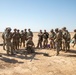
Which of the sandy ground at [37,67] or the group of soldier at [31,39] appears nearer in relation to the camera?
the sandy ground at [37,67]

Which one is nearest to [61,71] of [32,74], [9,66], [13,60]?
[32,74]

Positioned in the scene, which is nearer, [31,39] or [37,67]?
[37,67]

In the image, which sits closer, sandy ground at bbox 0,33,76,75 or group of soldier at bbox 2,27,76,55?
sandy ground at bbox 0,33,76,75

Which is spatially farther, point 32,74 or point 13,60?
point 13,60

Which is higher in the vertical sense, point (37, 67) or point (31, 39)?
point (31, 39)

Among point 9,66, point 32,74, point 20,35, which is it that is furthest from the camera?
point 20,35

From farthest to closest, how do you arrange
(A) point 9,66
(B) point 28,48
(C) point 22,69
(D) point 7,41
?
(B) point 28,48, (D) point 7,41, (A) point 9,66, (C) point 22,69

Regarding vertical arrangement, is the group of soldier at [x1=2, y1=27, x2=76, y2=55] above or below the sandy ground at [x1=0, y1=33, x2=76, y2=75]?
above

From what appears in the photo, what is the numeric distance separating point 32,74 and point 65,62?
2.97 meters

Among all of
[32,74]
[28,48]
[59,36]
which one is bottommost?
[32,74]

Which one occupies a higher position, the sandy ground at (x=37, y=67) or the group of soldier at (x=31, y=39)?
the group of soldier at (x=31, y=39)

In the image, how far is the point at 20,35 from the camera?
1508cm

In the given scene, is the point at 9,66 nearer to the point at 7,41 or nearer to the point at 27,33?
the point at 7,41

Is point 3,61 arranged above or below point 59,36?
below
